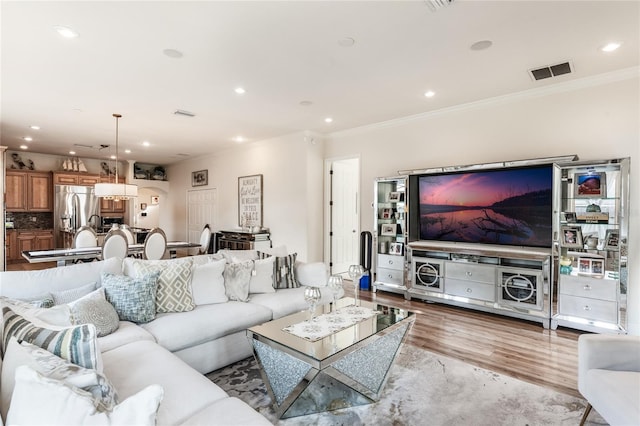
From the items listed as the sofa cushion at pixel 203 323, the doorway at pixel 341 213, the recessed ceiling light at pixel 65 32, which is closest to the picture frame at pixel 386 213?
the doorway at pixel 341 213

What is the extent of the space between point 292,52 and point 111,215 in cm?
876

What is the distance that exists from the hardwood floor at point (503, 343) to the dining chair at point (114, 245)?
4.15m

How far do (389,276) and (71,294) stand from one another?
160 inches

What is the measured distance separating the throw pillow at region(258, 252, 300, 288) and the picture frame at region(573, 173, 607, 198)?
334cm

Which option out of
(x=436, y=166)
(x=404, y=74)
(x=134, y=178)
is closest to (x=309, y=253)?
(x=436, y=166)

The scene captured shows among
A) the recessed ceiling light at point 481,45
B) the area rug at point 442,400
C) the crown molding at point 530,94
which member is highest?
the recessed ceiling light at point 481,45

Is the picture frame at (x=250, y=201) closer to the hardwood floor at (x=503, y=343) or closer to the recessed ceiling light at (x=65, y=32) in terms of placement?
the hardwood floor at (x=503, y=343)

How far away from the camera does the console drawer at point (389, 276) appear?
5023 mm

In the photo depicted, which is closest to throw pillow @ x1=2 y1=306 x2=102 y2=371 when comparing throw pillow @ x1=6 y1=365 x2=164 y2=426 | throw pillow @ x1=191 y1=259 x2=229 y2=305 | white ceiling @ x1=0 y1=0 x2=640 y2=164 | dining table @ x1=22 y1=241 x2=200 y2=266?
throw pillow @ x1=6 y1=365 x2=164 y2=426

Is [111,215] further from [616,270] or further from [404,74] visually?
[616,270]

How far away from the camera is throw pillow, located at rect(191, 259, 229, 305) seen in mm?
2955

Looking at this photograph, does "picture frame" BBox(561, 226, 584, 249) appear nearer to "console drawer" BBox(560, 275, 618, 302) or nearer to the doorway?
"console drawer" BBox(560, 275, 618, 302)

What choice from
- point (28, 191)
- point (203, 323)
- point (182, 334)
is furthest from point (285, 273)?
point (28, 191)

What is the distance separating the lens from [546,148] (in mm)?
4074
